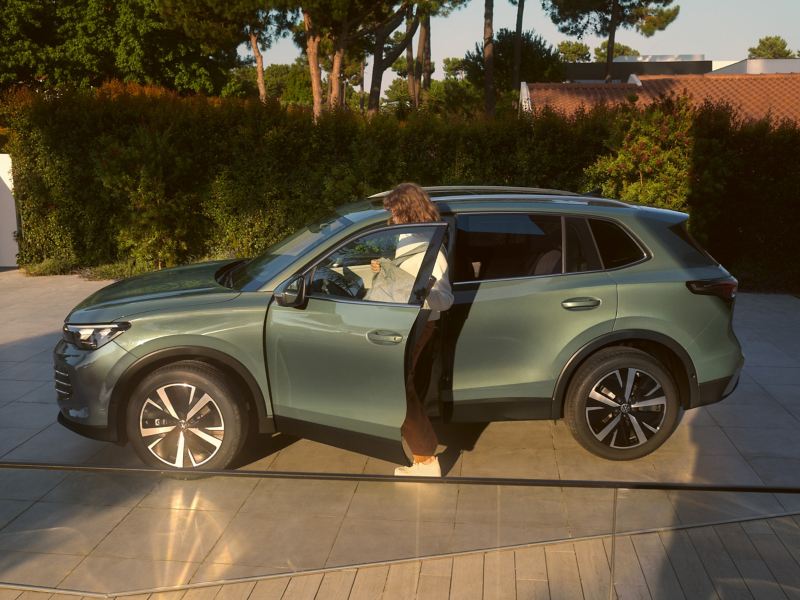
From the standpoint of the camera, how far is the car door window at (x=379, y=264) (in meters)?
5.27

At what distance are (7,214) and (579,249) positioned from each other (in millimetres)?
11242

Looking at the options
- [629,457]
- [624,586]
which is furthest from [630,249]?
[624,586]

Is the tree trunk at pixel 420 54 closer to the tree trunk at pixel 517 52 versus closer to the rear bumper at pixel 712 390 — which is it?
the tree trunk at pixel 517 52

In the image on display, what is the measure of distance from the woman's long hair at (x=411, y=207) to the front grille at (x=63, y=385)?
229cm

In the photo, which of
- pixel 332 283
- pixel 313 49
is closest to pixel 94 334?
pixel 332 283

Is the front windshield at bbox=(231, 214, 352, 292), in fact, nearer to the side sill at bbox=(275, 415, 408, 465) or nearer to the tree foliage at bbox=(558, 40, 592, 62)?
the side sill at bbox=(275, 415, 408, 465)

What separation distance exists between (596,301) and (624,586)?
11.0 ft

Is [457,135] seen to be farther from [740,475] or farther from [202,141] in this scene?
[740,475]

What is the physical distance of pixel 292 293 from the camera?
5355 millimetres

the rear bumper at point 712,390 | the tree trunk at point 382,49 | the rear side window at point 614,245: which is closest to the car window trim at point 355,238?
the rear side window at point 614,245

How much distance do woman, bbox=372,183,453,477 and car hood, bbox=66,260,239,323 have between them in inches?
44.5

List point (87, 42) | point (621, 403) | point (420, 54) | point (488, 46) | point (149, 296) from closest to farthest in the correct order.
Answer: point (149, 296) < point (621, 403) < point (488, 46) < point (87, 42) < point (420, 54)

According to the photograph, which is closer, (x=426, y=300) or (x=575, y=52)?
(x=426, y=300)

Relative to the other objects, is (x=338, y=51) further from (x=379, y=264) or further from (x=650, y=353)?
(x=379, y=264)
